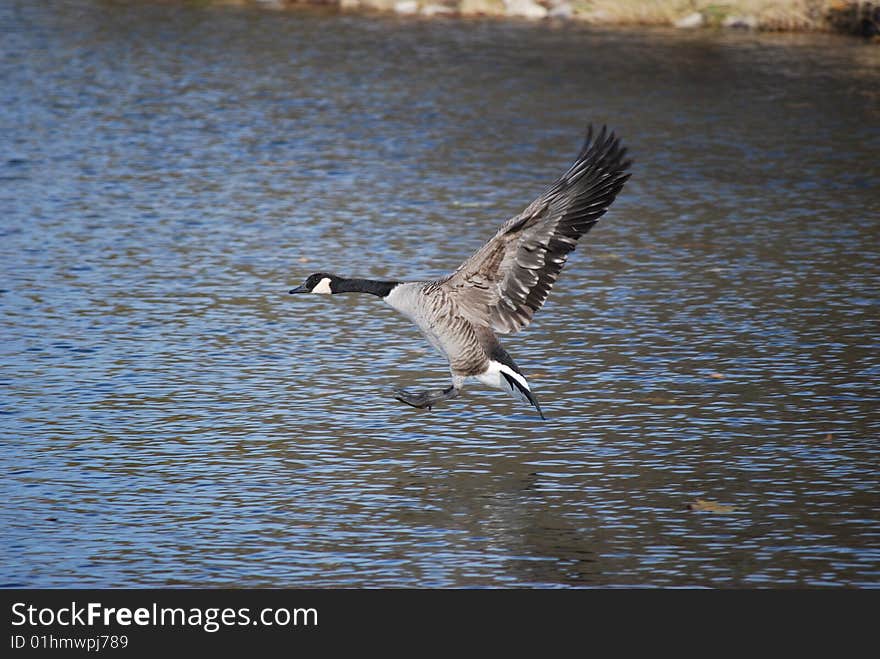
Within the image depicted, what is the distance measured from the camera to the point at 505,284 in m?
8.66

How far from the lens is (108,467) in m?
8.06

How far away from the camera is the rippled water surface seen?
7164 millimetres

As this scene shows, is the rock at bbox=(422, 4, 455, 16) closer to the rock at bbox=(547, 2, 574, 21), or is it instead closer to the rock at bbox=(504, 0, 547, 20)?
the rock at bbox=(504, 0, 547, 20)

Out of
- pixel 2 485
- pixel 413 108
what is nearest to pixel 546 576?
pixel 2 485

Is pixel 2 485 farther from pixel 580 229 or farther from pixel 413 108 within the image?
pixel 413 108

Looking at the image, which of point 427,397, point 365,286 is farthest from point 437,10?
point 427,397

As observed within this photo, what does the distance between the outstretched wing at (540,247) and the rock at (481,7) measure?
853 inches

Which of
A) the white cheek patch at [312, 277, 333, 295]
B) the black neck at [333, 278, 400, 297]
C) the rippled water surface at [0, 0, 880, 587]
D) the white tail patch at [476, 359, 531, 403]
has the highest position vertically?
the black neck at [333, 278, 400, 297]

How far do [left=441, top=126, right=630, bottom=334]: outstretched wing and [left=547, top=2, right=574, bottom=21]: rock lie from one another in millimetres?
21242

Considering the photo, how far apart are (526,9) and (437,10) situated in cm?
171

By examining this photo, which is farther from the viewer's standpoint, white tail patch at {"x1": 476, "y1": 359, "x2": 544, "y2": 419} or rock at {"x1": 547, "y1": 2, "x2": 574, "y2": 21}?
rock at {"x1": 547, "y1": 2, "x2": 574, "y2": 21}

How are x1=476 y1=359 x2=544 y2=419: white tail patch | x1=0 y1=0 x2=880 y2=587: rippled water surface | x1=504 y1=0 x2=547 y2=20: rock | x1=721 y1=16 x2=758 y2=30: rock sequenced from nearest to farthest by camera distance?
x1=0 y1=0 x2=880 y2=587: rippled water surface
x1=476 y1=359 x2=544 y2=419: white tail patch
x1=721 y1=16 x2=758 y2=30: rock
x1=504 y1=0 x2=547 y2=20: rock

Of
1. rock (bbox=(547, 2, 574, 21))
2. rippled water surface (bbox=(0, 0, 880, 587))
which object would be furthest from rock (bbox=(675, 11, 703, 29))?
rippled water surface (bbox=(0, 0, 880, 587))
